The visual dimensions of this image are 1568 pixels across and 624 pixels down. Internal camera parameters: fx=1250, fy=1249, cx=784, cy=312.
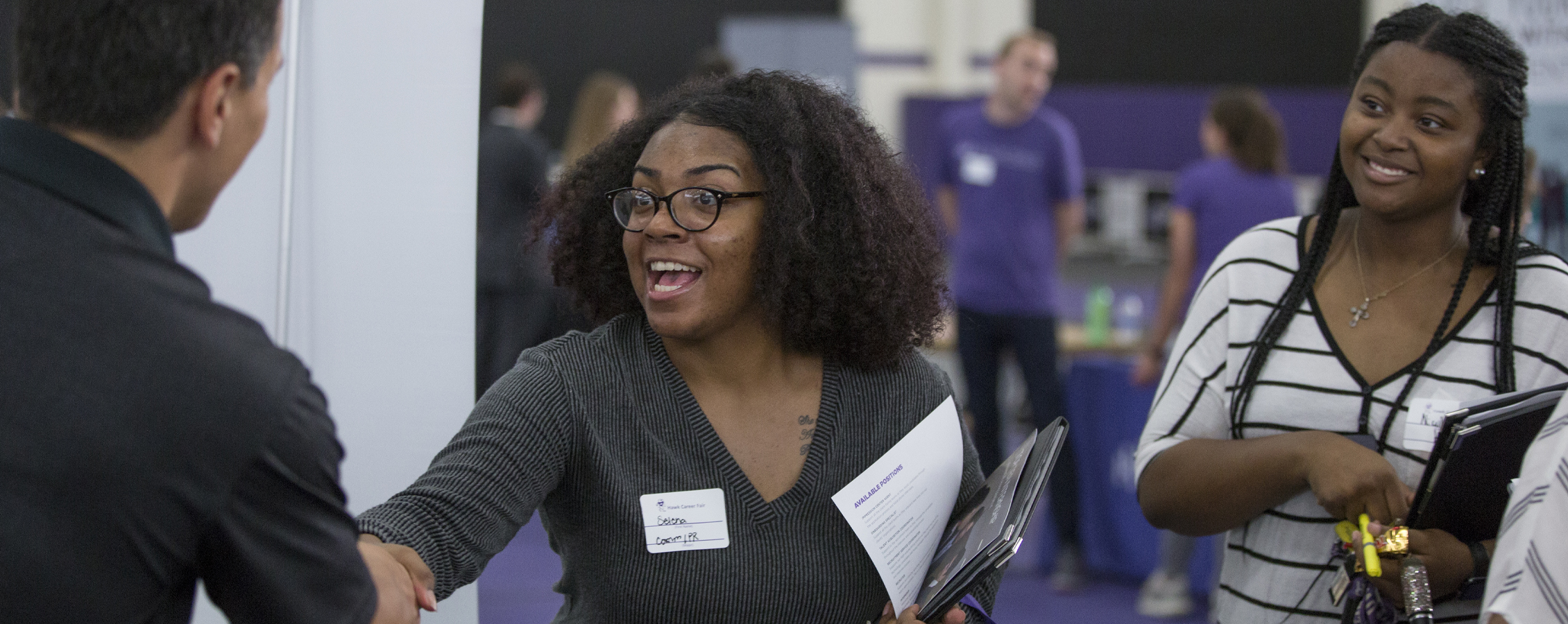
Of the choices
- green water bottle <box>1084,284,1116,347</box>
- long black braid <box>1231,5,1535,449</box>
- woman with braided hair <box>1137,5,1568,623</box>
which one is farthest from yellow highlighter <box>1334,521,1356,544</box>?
green water bottle <box>1084,284,1116,347</box>

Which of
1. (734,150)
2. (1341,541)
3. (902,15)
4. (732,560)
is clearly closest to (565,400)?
(732,560)

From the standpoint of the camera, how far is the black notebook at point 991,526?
4.20 feet

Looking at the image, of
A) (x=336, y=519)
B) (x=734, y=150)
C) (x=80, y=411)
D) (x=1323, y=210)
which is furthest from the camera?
(x=1323, y=210)

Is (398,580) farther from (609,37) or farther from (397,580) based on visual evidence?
(609,37)

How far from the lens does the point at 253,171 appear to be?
1641 millimetres

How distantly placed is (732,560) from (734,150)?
50 centimetres

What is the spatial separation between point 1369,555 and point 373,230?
128cm

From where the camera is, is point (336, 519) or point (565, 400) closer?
point (336, 519)

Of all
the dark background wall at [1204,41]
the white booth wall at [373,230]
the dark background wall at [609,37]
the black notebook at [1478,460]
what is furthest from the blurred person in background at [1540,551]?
the dark background wall at [1204,41]

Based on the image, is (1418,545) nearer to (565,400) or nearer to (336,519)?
(565,400)

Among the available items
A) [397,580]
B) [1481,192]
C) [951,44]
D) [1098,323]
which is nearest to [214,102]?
[397,580]

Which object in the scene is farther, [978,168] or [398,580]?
[978,168]

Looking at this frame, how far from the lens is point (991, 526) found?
52.5 inches

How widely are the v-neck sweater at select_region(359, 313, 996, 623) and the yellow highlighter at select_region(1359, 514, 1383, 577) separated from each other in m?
0.55
